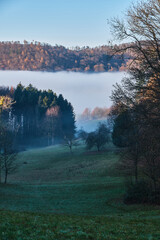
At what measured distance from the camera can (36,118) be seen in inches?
4562

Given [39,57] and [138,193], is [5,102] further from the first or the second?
[138,193]

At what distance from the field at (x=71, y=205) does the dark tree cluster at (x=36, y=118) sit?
35.9m

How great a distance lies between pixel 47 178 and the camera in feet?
163

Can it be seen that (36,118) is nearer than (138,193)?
No

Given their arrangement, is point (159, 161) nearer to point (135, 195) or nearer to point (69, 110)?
point (135, 195)

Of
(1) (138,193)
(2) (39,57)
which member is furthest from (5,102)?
(1) (138,193)

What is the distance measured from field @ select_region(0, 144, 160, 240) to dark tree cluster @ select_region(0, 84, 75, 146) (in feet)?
118

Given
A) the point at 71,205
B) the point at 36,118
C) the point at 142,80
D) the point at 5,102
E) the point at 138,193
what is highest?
the point at 5,102

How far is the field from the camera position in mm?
9328

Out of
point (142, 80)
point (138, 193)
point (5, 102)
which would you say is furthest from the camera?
point (5, 102)

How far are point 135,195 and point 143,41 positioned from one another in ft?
52.8

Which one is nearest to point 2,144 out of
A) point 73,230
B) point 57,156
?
point 57,156

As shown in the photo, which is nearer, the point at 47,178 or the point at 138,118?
the point at 138,118

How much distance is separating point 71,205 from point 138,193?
6.54 metres
